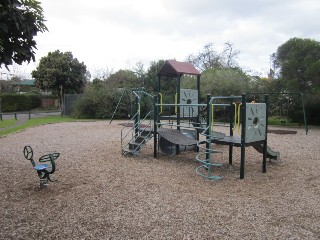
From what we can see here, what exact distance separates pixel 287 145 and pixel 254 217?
7621 mm

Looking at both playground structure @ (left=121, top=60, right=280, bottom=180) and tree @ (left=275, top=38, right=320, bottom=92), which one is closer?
playground structure @ (left=121, top=60, right=280, bottom=180)

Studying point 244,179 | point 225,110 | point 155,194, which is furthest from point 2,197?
point 225,110

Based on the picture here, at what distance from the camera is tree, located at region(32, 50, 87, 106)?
91.8 ft

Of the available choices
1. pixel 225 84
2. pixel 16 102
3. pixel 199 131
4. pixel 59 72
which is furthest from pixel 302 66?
pixel 16 102

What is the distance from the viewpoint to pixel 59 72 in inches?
1098

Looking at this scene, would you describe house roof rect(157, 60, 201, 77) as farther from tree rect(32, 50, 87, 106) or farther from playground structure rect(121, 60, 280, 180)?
tree rect(32, 50, 87, 106)

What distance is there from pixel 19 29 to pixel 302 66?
61.5 feet

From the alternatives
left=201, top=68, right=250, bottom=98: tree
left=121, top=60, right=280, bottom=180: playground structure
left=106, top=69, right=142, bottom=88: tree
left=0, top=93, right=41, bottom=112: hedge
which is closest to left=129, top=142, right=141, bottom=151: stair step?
left=121, top=60, right=280, bottom=180: playground structure

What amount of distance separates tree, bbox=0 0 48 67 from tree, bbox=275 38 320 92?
698 inches

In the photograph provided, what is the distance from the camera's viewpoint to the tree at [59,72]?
91.8 feet

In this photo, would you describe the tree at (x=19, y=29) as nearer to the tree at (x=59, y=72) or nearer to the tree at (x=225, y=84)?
the tree at (x=225, y=84)

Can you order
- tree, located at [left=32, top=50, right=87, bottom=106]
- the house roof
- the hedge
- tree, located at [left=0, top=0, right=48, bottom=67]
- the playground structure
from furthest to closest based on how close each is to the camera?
the hedge
tree, located at [left=32, top=50, right=87, bottom=106]
the house roof
the playground structure
tree, located at [left=0, top=0, right=48, bottom=67]

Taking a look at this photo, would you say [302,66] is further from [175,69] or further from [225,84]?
[175,69]

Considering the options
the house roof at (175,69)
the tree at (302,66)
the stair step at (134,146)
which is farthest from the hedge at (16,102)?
the stair step at (134,146)
